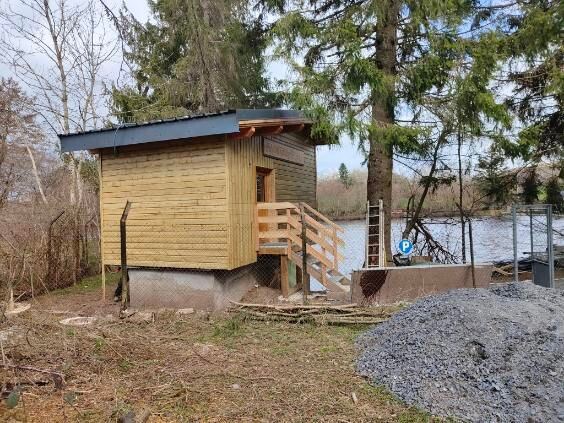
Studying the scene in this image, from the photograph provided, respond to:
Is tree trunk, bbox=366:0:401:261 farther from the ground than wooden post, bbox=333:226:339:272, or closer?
farther from the ground

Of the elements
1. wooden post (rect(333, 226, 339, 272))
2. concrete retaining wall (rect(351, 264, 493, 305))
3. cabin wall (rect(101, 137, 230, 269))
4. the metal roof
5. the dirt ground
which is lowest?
the dirt ground

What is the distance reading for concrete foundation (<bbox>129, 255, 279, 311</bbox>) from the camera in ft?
26.3

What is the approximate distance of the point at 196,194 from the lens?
802 cm

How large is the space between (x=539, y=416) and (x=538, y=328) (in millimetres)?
1506

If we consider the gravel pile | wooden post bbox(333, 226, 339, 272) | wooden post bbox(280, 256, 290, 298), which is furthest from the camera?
wooden post bbox(280, 256, 290, 298)

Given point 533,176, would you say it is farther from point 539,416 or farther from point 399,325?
point 539,416

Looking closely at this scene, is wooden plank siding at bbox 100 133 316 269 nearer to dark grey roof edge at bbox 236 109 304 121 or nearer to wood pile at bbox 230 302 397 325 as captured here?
dark grey roof edge at bbox 236 109 304 121

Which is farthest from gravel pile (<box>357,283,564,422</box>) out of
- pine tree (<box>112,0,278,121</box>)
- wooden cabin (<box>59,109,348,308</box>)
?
pine tree (<box>112,0,278,121</box>)

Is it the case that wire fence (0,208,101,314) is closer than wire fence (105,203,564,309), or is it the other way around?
wire fence (105,203,564,309)

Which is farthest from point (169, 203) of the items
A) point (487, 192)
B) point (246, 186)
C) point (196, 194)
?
point (487, 192)

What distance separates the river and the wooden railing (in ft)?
3.26

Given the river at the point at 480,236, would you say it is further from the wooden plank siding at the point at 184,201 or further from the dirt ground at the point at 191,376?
the dirt ground at the point at 191,376

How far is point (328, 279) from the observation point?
27.5 feet

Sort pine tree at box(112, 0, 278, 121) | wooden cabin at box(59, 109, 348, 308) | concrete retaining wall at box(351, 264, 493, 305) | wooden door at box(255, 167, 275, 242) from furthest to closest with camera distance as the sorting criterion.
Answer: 1. pine tree at box(112, 0, 278, 121)
2. wooden door at box(255, 167, 275, 242)
3. wooden cabin at box(59, 109, 348, 308)
4. concrete retaining wall at box(351, 264, 493, 305)
